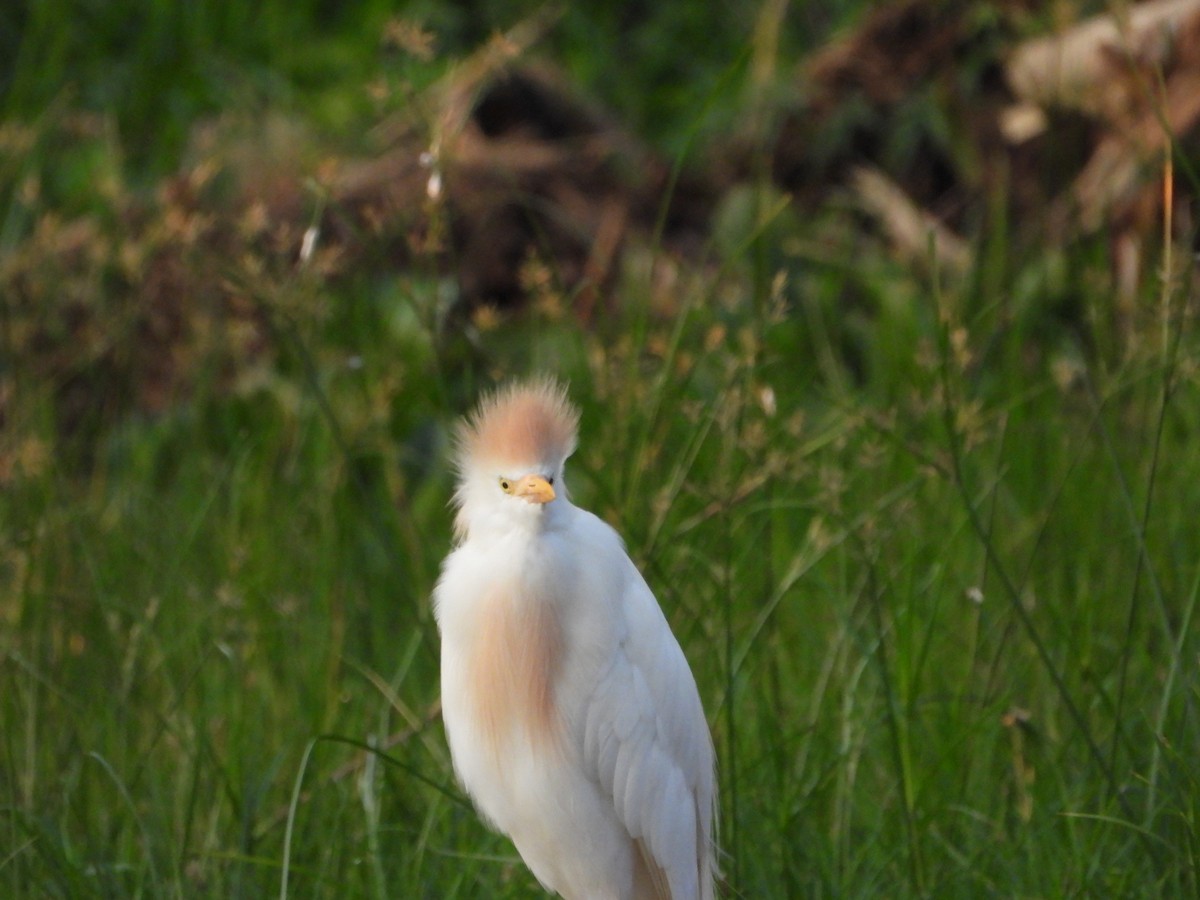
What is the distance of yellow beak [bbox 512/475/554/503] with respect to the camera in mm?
1418

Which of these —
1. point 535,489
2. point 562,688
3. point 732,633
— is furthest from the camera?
point 732,633

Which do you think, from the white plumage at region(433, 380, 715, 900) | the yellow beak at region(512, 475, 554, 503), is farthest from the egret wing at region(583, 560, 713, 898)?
the yellow beak at region(512, 475, 554, 503)

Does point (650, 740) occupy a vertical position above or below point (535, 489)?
below

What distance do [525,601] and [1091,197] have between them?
2.74 m

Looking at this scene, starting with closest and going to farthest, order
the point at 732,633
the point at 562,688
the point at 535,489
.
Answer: the point at 535,489 < the point at 562,688 < the point at 732,633

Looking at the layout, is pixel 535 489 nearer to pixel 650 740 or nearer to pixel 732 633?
pixel 650 740

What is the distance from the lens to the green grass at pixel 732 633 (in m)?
1.80

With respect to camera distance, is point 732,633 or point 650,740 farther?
point 732,633

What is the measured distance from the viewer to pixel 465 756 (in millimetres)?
1607

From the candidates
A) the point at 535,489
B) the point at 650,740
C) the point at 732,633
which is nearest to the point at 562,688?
the point at 650,740

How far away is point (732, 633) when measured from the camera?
2098mm

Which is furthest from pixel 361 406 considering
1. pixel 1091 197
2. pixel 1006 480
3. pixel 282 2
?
pixel 282 2

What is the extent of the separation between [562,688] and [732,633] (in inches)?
22.0

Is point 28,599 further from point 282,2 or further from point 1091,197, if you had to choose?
point 282,2
